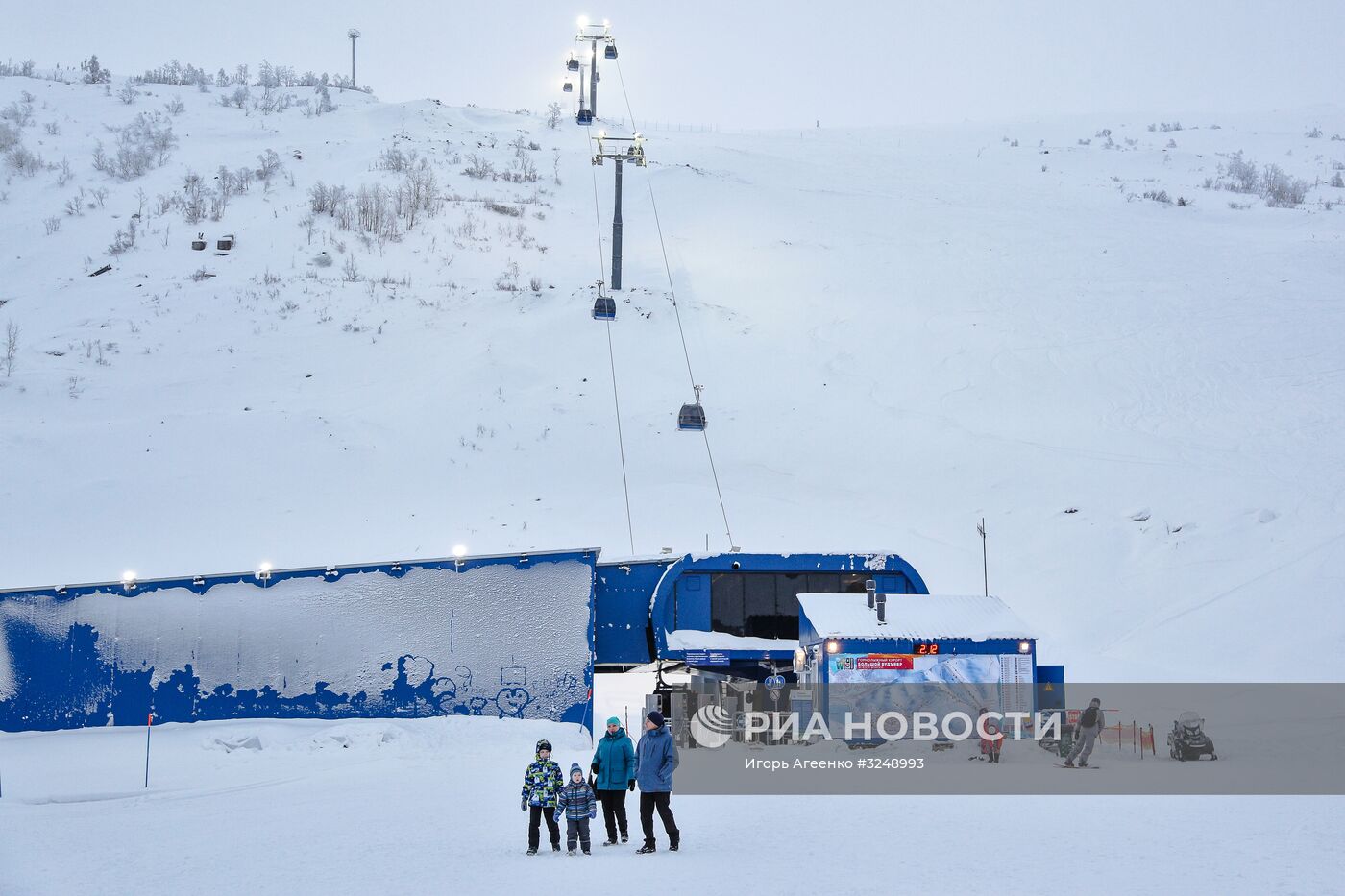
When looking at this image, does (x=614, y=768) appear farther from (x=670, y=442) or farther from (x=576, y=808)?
(x=670, y=442)

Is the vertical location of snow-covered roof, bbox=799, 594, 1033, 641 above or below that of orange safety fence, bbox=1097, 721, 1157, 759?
above

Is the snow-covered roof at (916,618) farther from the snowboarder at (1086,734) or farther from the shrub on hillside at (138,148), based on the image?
the shrub on hillside at (138,148)

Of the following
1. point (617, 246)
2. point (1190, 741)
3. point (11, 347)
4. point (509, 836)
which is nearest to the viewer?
point (509, 836)

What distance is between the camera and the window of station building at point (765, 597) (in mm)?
19641

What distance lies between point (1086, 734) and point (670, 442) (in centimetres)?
2046

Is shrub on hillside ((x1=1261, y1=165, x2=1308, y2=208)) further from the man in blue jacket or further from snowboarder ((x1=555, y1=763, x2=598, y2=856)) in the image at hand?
snowboarder ((x1=555, y1=763, x2=598, y2=856))

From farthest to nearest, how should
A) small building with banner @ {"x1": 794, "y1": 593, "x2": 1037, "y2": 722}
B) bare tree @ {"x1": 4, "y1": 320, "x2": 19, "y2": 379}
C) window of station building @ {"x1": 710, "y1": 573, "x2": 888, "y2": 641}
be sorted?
1. bare tree @ {"x1": 4, "y1": 320, "x2": 19, "y2": 379}
2. window of station building @ {"x1": 710, "y1": 573, "x2": 888, "y2": 641}
3. small building with banner @ {"x1": 794, "y1": 593, "x2": 1037, "y2": 722}

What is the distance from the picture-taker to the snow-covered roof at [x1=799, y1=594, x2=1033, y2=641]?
15.4 meters

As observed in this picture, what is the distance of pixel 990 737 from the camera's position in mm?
14898

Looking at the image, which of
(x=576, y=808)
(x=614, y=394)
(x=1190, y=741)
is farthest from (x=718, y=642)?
(x=614, y=394)

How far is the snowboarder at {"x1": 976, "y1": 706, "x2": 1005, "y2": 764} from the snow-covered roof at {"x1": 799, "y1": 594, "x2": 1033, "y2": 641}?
3.41 ft

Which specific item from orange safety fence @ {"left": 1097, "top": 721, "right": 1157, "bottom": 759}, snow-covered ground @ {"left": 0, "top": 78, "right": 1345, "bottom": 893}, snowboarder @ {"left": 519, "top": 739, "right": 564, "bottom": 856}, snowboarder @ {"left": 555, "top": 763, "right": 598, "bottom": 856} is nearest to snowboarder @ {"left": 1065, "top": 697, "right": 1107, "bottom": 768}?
orange safety fence @ {"left": 1097, "top": 721, "right": 1157, "bottom": 759}

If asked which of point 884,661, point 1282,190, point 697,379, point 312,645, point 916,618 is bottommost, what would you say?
point 312,645

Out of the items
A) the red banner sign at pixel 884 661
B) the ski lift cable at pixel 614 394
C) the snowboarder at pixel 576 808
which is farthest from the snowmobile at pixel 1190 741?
the ski lift cable at pixel 614 394
